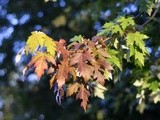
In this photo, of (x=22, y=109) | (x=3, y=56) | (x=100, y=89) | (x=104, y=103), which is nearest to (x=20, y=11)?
(x=3, y=56)

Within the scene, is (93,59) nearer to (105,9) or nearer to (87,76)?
(87,76)

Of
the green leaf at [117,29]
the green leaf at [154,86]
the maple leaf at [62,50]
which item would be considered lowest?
the maple leaf at [62,50]

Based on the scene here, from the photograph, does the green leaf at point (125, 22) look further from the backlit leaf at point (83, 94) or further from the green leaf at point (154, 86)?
the green leaf at point (154, 86)

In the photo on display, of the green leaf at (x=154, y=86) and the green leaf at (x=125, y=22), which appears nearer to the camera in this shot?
the green leaf at (x=125, y=22)

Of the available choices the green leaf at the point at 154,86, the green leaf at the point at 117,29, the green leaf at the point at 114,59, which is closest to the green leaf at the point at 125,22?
the green leaf at the point at 117,29

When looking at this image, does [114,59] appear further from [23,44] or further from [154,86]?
[23,44]

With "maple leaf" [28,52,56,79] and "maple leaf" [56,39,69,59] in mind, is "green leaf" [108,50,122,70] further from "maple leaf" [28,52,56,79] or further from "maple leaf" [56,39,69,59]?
"maple leaf" [28,52,56,79]

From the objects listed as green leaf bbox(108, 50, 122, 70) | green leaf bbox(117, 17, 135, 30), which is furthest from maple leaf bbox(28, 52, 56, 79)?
green leaf bbox(117, 17, 135, 30)

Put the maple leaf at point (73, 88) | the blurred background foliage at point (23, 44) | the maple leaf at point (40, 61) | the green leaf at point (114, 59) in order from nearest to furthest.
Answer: the maple leaf at point (40, 61) < the maple leaf at point (73, 88) < the green leaf at point (114, 59) < the blurred background foliage at point (23, 44)
